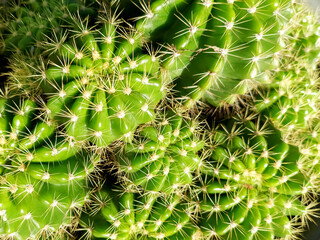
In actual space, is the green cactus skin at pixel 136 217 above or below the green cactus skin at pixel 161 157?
below

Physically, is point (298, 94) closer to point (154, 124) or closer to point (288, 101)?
point (288, 101)

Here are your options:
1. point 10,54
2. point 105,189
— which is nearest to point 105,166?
point 105,189

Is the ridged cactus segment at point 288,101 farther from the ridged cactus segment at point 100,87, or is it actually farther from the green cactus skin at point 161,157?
the ridged cactus segment at point 100,87

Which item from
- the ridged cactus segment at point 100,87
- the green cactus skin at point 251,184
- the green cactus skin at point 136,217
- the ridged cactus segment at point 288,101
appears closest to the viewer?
the ridged cactus segment at point 100,87

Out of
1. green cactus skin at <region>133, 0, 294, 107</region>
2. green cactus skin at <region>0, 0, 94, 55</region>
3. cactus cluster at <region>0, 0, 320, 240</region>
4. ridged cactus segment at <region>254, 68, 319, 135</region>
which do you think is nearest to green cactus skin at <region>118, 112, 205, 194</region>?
cactus cluster at <region>0, 0, 320, 240</region>

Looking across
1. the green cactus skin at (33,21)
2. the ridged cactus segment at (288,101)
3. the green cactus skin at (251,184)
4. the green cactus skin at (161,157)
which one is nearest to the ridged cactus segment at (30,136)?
the green cactus skin at (161,157)

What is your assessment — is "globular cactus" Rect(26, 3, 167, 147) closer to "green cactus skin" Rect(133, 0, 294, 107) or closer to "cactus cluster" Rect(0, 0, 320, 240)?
"cactus cluster" Rect(0, 0, 320, 240)

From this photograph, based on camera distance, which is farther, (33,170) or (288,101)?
(288,101)

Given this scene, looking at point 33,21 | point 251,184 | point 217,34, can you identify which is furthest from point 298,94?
point 33,21
